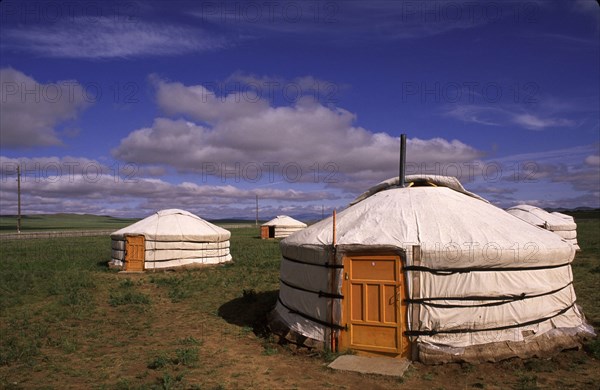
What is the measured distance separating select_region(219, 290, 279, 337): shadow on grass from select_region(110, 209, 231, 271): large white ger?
5.26m

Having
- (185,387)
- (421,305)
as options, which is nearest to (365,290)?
(421,305)

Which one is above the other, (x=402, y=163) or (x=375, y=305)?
(x=402, y=163)

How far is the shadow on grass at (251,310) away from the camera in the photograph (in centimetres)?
889

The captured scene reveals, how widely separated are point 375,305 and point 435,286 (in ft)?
3.02

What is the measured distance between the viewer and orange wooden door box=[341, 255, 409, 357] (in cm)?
662

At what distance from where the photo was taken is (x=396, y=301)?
21.7 feet

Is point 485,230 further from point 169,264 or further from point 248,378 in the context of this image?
point 169,264

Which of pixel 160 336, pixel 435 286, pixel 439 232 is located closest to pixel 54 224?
pixel 160 336

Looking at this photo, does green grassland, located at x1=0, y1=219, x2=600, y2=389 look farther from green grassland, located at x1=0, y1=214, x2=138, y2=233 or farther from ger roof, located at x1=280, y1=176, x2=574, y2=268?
green grassland, located at x1=0, y1=214, x2=138, y2=233

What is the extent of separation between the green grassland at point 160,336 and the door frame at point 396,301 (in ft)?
1.33

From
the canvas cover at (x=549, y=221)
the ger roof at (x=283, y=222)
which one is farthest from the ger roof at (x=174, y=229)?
the ger roof at (x=283, y=222)

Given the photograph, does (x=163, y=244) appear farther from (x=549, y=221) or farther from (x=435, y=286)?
(x=549, y=221)

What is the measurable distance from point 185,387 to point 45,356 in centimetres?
308

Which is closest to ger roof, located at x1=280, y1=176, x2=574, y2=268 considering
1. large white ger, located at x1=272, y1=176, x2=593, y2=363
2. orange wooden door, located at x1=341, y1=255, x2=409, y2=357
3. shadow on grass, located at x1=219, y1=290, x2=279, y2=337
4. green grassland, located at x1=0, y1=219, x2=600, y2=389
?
large white ger, located at x1=272, y1=176, x2=593, y2=363
